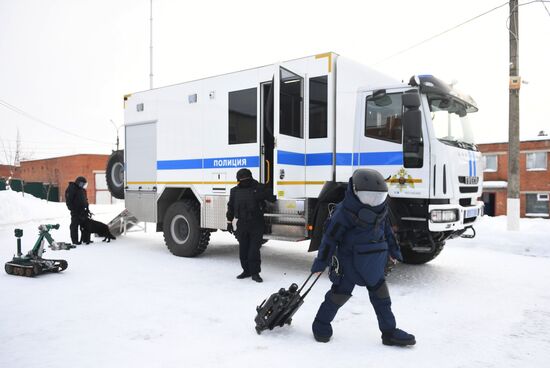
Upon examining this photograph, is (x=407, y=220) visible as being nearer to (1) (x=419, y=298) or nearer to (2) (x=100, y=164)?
(1) (x=419, y=298)

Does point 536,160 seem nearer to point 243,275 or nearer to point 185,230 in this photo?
point 185,230

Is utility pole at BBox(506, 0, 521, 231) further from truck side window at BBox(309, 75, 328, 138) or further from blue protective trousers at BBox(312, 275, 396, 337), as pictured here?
blue protective trousers at BBox(312, 275, 396, 337)

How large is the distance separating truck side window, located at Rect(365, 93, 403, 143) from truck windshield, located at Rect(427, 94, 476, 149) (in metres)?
0.50

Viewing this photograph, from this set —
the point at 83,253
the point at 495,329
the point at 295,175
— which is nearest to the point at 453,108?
the point at 295,175

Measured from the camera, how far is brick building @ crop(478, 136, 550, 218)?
27.3m

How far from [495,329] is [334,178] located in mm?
3083

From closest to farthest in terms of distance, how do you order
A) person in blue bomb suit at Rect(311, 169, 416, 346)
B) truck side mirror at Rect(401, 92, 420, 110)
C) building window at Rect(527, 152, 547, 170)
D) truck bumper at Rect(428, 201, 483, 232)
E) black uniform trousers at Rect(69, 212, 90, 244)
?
person in blue bomb suit at Rect(311, 169, 416, 346) → truck side mirror at Rect(401, 92, 420, 110) → truck bumper at Rect(428, 201, 483, 232) → black uniform trousers at Rect(69, 212, 90, 244) → building window at Rect(527, 152, 547, 170)

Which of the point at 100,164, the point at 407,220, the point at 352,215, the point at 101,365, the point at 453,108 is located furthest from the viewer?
the point at 100,164

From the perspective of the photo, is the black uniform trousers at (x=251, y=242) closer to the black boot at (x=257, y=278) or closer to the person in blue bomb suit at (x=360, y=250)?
the black boot at (x=257, y=278)

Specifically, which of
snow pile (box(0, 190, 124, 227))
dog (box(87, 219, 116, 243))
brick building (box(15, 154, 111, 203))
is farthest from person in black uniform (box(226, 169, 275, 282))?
brick building (box(15, 154, 111, 203))

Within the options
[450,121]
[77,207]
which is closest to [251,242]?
[450,121]

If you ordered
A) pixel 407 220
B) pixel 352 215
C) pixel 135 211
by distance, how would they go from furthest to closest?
pixel 135 211
pixel 407 220
pixel 352 215

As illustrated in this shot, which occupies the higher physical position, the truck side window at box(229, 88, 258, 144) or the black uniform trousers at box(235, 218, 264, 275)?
the truck side window at box(229, 88, 258, 144)

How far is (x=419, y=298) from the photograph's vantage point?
561 cm
